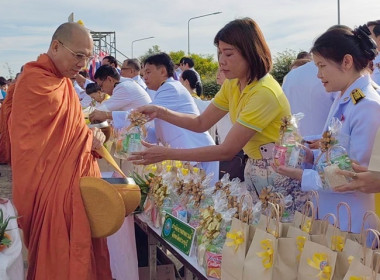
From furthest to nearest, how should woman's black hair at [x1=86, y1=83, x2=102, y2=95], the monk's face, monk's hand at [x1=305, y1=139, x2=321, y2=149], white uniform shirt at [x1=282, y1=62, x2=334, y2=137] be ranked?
1. woman's black hair at [x1=86, y1=83, x2=102, y2=95]
2. white uniform shirt at [x1=282, y1=62, x2=334, y2=137]
3. the monk's face
4. monk's hand at [x1=305, y1=139, x2=321, y2=149]

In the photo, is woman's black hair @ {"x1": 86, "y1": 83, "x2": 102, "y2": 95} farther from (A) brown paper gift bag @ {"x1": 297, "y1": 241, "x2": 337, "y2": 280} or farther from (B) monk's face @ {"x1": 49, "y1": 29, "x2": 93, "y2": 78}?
(A) brown paper gift bag @ {"x1": 297, "y1": 241, "x2": 337, "y2": 280}

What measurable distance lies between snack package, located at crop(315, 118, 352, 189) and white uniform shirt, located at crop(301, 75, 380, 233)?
0.04 m

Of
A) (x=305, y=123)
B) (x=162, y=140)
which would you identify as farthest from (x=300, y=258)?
(x=162, y=140)

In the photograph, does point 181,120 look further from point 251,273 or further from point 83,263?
point 251,273

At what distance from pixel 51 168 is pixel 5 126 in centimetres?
47

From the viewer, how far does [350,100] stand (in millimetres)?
2055

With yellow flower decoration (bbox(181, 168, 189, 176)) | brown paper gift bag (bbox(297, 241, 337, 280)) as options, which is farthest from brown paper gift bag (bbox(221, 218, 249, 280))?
yellow flower decoration (bbox(181, 168, 189, 176))

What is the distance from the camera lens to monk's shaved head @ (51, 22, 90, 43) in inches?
111

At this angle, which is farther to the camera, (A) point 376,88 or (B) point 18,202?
(B) point 18,202

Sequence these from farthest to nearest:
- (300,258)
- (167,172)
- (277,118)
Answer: (167,172) → (277,118) → (300,258)

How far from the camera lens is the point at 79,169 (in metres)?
2.74

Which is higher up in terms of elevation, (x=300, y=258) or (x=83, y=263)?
(x=300, y=258)

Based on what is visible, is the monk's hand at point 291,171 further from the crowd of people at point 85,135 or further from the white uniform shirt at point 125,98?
the white uniform shirt at point 125,98

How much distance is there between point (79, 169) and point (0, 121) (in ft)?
2.12
